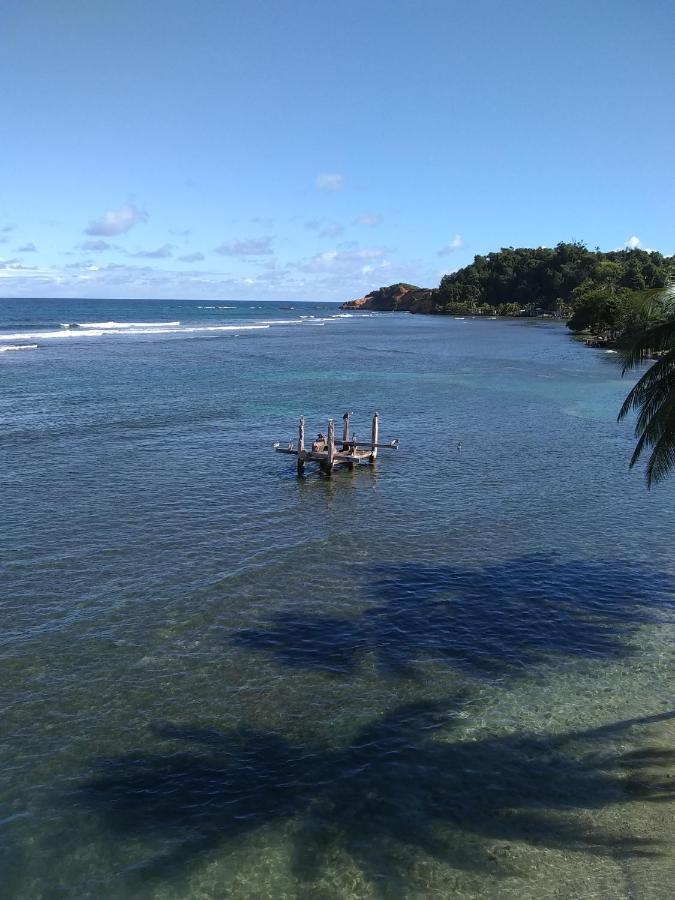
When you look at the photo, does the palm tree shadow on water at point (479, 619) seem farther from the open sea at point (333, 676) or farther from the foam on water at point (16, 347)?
the foam on water at point (16, 347)

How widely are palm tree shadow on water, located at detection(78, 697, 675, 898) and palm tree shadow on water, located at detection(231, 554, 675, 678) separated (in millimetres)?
2978

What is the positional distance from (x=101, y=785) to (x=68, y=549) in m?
12.7

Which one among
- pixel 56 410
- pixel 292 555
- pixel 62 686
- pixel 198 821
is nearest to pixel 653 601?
pixel 292 555

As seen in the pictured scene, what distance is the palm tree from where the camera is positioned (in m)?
16.3

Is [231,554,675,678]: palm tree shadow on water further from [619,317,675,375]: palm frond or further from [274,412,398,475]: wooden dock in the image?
[274,412,398,475]: wooden dock

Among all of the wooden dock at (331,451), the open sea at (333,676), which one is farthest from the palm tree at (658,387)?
the wooden dock at (331,451)

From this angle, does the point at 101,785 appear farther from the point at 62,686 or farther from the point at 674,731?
the point at 674,731

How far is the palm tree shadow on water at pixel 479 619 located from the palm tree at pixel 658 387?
17.8 feet

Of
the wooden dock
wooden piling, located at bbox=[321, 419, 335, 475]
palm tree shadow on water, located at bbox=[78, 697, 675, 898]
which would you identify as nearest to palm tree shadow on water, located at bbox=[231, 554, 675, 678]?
palm tree shadow on water, located at bbox=[78, 697, 675, 898]

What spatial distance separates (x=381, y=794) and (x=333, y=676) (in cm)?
431

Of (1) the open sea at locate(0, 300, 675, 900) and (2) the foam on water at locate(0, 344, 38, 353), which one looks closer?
(1) the open sea at locate(0, 300, 675, 900)

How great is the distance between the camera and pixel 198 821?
13.3 metres

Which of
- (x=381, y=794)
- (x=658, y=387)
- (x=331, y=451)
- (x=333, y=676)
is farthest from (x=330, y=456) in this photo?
(x=381, y=794)

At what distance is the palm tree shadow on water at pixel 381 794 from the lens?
12602 millimetres
